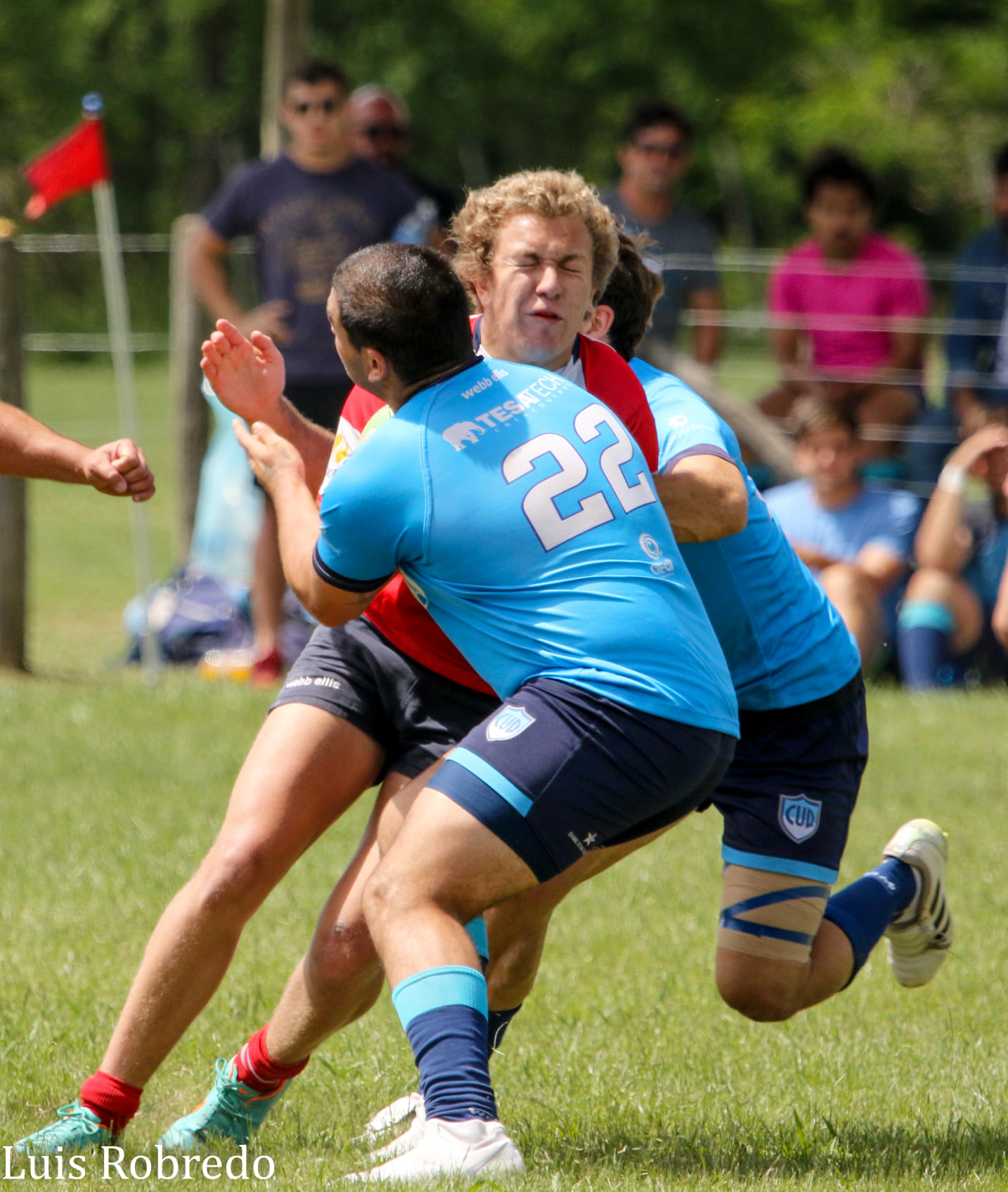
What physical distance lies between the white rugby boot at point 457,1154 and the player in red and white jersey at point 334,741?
74 centimetres

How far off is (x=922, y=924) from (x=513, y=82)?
122ft

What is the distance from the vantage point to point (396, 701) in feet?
11.7

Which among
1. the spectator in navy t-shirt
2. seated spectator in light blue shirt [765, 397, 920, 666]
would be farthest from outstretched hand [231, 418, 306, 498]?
seated spectator in light blue shirt [765, 397, 920, 666]

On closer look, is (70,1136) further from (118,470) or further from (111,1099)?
(118,470)

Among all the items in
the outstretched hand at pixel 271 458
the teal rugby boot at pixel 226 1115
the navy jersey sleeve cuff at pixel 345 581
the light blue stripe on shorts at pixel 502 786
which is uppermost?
the outstretched hand at pixel 271 458

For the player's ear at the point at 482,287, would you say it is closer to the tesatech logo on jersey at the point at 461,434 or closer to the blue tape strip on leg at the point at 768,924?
the tesatech logo on jersey at the point at 461,434

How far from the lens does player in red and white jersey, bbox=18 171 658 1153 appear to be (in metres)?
3.41

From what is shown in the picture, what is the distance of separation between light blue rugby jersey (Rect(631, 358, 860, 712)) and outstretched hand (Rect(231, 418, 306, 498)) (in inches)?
33.3

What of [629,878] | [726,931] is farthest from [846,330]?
[726,931]

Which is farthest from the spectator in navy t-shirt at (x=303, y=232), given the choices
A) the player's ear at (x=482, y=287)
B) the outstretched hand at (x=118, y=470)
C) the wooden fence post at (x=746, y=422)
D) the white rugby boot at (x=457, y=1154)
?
the white rugby boot at (x=457, y=1154)

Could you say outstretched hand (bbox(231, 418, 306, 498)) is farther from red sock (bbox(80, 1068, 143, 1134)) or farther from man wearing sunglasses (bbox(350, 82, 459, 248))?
man wearing sunglasses (bbox(350, 82, 459, 248))

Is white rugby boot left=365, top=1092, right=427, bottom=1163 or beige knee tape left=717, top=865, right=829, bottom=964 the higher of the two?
beige knee tape left=717, top=865, right=829, bottom=964

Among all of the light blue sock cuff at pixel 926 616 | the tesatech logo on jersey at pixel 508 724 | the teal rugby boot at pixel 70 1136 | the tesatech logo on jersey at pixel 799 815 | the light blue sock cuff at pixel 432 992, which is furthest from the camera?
the light blue sock cuff at pixel 926 616

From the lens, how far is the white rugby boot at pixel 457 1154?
8.87 feet
